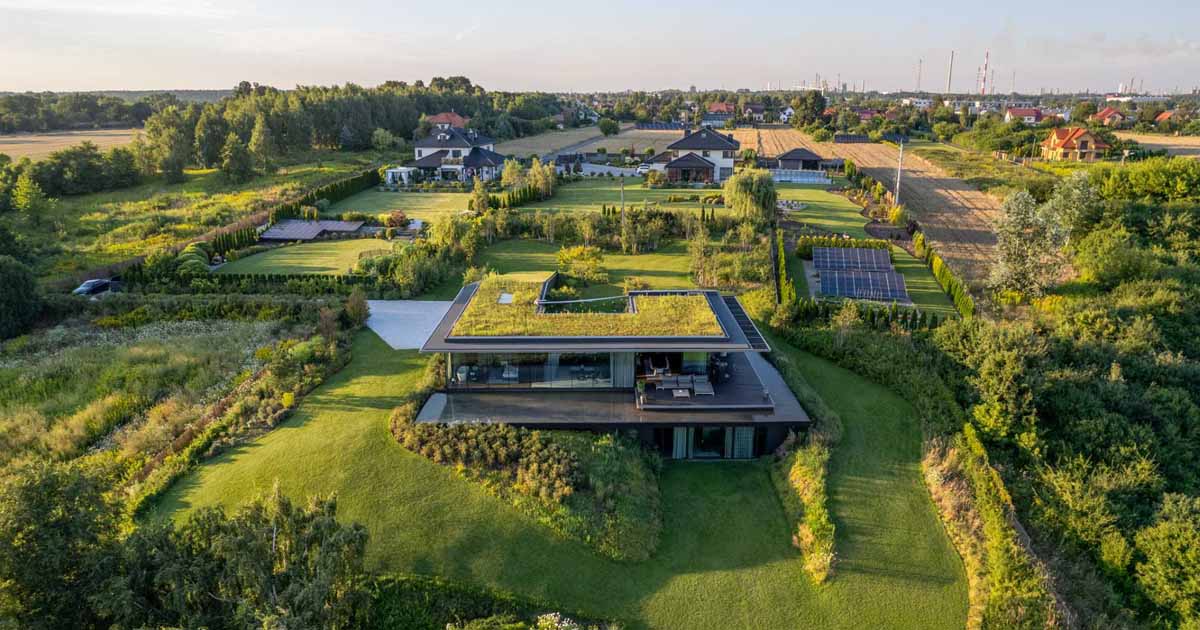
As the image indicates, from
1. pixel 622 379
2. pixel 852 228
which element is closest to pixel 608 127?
pixel 852 228

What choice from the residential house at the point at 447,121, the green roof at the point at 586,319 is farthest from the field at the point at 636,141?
the green roof at the point at 586,319

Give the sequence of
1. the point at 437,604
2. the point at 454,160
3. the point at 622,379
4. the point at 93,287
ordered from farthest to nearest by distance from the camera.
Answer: the point at 454,160 → the point at 93,287 → the point at 622,379 → the point at 437,604

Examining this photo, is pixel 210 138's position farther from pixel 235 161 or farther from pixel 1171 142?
pixel 1171 142

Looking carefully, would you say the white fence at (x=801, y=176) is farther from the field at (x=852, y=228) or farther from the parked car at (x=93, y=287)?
the parked car at (x=93, y=287)

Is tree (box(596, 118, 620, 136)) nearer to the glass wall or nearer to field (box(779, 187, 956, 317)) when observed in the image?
field (box(779, 187, 956, 317))

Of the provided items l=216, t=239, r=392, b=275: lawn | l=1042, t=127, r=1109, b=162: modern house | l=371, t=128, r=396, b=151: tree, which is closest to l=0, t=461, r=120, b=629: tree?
l=216, t=239, r=392, b=275: lawn

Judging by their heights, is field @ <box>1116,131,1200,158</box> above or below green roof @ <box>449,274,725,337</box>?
above
